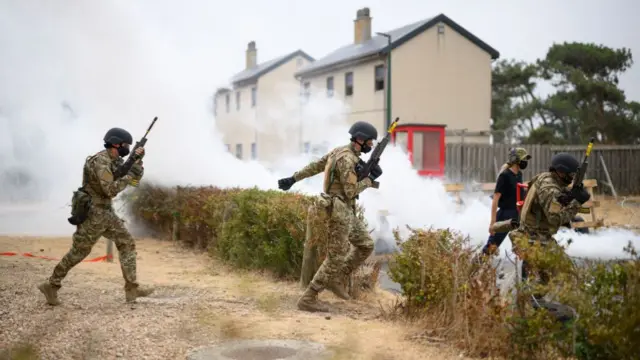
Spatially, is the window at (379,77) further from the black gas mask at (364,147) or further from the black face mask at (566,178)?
the black face mask at (566,178)

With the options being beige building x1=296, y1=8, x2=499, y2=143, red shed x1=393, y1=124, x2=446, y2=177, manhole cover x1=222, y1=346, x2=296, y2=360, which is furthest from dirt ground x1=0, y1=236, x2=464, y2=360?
beige building x1=296, y1=8, x2=499, y2=143

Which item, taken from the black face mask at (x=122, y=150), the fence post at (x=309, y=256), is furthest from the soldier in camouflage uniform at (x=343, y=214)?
the black face mask at (x=122, y=150)

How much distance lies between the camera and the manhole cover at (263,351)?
5.43 meters

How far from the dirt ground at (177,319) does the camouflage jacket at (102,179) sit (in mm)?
1146

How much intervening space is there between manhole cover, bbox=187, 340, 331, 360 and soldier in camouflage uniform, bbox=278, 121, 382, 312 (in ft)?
4.27

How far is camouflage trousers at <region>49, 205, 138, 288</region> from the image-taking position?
7.26 metres

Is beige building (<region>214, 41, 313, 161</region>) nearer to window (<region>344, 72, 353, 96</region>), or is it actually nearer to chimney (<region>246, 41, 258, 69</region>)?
chimney (<region>246, 41, 258, 69</region>)

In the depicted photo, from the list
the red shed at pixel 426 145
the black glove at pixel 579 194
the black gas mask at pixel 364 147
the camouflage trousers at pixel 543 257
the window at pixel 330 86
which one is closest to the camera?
the camouflage trousers at pixel 543 257

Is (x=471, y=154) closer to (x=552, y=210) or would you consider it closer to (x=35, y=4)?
(x=35, y=4)

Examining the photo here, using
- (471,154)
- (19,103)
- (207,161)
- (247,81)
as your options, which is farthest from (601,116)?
(19,103)

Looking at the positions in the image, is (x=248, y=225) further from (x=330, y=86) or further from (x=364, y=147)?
(x=330, y=86)

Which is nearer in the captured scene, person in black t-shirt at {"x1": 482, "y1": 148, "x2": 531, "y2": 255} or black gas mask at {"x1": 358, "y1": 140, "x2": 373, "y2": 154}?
black gas mask at {"x1": 358, "y1": 140, "x2": 373, "y2": 154}

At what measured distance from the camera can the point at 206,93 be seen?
694 inches

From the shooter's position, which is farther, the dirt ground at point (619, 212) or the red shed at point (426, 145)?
the red shed at point (426, 145)
